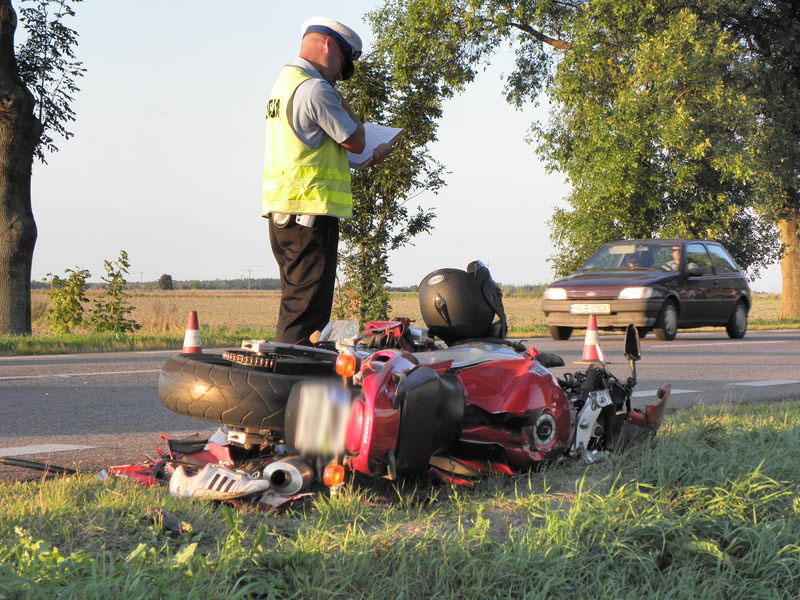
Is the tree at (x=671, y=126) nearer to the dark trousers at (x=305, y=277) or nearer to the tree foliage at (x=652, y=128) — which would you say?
the tree foliage at (x=652, y=128)

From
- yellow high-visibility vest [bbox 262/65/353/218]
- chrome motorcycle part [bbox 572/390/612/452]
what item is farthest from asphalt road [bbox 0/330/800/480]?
chrome motorcycle part [bbox 572/390/612/452]

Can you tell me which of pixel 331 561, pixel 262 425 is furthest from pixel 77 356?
pixel 331 561

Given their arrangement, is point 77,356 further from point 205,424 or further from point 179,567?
point 179,567

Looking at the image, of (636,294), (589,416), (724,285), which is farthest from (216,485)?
(724,285)

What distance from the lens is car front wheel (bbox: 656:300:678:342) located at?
52.1ft

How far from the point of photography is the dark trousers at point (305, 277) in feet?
16.1

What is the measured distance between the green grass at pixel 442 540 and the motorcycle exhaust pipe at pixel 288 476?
0.10 meters

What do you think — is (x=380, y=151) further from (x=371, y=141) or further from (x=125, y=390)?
(x=125, y=390)

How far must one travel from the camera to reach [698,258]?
1711cm

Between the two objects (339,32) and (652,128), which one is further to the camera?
(652,128)

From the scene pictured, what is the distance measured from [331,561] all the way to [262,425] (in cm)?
98

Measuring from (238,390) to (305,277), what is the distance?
1228 mm

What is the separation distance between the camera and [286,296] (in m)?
4.99

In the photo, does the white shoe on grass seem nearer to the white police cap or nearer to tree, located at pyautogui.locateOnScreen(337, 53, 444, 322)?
the white police cap
